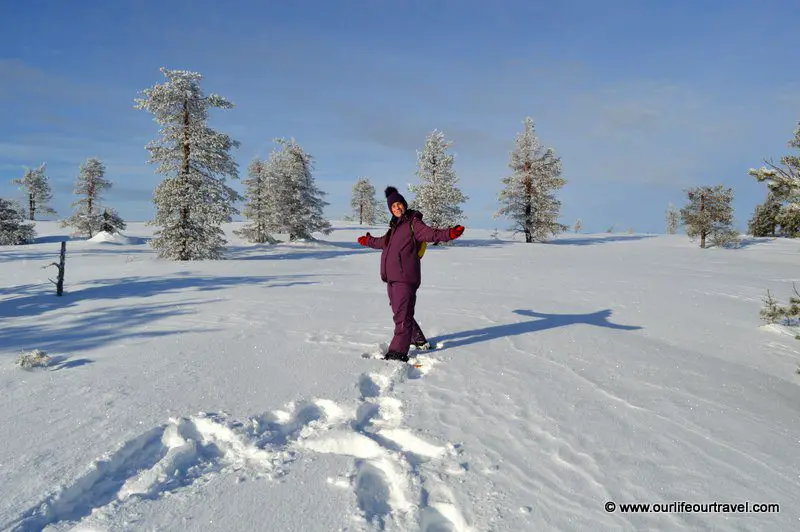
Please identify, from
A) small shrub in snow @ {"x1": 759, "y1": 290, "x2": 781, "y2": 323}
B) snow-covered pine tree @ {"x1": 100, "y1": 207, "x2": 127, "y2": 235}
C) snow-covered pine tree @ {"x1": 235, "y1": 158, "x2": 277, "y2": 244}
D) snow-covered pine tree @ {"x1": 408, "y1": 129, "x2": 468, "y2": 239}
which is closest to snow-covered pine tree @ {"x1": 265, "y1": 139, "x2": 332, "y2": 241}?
snow-covered pine tree @ {"x1": 235, "y1": 158, "x2": 277, "y2": 244}

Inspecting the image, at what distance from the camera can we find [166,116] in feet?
61.3

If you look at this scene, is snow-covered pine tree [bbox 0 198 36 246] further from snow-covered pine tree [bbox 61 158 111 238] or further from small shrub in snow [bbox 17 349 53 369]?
small shrub in snow [bbox 17 349 53 369]

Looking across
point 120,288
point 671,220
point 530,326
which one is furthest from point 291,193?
point 671,220

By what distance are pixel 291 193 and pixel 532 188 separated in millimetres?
19521

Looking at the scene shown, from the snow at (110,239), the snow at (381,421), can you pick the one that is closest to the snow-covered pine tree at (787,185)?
the snow at (381,421)

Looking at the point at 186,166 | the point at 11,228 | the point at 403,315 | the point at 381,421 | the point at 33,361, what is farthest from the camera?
the point at 11,228

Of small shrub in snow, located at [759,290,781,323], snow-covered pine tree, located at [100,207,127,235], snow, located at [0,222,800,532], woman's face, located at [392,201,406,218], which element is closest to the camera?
snow, located at [0,222,800,532]

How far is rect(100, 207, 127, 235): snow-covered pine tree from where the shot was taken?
3588 centimetres

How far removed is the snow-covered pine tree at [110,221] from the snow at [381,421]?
108ft

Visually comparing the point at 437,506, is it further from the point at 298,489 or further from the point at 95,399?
the point at 95,399

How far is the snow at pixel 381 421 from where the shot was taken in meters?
2.50

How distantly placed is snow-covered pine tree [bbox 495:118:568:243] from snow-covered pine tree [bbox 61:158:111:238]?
34.7m

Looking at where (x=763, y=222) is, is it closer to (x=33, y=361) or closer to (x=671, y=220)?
(x=671, y=220)

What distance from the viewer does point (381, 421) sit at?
364 cm
